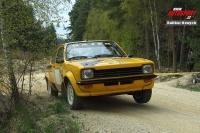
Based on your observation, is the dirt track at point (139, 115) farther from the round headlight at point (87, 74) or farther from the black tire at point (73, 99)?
the round headlight at point (87, 74)

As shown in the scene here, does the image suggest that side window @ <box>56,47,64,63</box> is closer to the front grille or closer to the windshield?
the windshield

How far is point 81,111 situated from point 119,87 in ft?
3.41

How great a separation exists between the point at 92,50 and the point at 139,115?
226 cm

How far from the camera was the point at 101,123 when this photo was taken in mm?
5523

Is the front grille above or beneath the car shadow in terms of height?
above

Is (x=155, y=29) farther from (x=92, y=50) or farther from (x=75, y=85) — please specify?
(x=75, y=85)

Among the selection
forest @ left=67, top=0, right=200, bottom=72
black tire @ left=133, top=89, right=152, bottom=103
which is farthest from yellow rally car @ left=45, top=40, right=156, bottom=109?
forest @ left=67, top=0, right=200, bottom=72

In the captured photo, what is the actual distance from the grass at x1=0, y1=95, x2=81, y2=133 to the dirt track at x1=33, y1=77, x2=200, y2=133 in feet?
0.81

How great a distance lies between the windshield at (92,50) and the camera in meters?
7.60

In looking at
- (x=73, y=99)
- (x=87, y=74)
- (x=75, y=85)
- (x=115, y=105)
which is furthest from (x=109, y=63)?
(x=115, y=105)

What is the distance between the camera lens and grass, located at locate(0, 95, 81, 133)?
545cm

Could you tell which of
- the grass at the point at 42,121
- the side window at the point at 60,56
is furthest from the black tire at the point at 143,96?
the side window at the point at 60,56

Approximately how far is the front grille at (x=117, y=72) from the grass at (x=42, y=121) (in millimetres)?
1087

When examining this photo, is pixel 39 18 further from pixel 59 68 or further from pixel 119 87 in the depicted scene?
pixel 119 87
